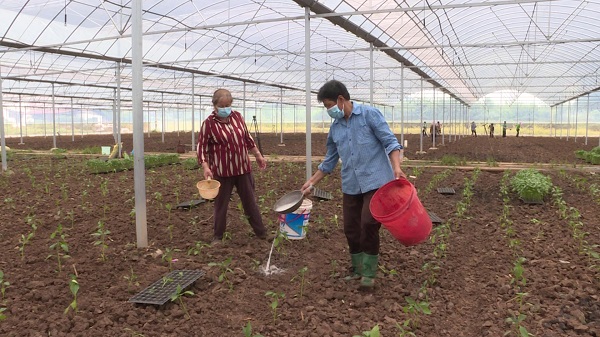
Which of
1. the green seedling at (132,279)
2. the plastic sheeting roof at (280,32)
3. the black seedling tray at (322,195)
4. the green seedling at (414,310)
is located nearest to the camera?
the green seedling at (414,310)

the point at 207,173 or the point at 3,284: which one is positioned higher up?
the point at 207,173

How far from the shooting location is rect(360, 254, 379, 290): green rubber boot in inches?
126

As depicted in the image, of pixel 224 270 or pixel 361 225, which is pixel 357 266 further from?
pixel 224 270

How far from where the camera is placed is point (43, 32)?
1120 centimetres

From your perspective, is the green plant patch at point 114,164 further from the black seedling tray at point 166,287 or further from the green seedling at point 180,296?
the green seedling at point 180,296

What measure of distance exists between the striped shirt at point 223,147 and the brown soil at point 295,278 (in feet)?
2.32

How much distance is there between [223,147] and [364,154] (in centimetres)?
143

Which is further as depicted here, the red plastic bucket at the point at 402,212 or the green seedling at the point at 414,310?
the red plastic bucket at the point at 402,212

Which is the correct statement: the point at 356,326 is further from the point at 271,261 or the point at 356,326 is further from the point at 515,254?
the point at 515,254

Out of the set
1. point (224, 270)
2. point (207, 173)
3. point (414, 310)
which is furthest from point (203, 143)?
point (414, 310)

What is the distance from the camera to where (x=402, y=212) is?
285cm

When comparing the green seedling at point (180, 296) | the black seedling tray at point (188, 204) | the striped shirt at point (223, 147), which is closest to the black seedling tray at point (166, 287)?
the green seedling at point (180, 296)

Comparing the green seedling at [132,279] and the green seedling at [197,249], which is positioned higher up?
the green seedling at [197,249]

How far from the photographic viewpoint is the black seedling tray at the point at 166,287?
2.91 meters
